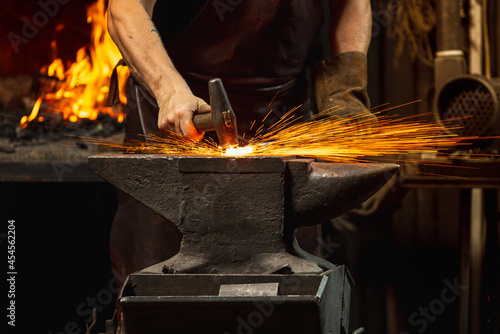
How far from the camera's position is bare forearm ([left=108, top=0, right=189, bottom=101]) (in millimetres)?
1766

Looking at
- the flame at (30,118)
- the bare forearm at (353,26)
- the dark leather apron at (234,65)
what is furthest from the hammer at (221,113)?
the flame at (30,118)

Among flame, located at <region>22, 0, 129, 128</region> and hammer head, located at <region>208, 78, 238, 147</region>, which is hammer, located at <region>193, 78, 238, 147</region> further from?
flame, located at <region>22, 0, 129, 128</region>

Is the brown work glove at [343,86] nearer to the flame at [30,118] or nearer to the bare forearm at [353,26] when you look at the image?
the bare forearm at [353,26]

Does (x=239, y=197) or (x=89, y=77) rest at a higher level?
(x=89, y=77)

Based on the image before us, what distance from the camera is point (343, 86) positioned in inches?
81.4

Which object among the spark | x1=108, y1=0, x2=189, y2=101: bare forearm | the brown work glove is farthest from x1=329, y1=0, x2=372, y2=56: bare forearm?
x1=108, y1=0, x2=189, y2=101: bare forearm

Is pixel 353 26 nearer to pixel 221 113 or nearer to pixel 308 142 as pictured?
pixel 308 142

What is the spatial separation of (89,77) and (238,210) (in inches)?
103

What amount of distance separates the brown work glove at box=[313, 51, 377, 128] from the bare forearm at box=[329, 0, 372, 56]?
0.09 meters

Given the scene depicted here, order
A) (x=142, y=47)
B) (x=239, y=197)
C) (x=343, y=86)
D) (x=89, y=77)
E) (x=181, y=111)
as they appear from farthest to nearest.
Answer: (x=89, y=77)
(x=343, y=86)
(x=142, y=47)
(x=181, y=111)
(x=239, y=197)

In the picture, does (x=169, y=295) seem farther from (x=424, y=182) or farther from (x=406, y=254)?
(x=406, y=254)

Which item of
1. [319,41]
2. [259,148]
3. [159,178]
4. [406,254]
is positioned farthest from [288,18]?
[406,254]

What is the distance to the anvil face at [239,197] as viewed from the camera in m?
1.48

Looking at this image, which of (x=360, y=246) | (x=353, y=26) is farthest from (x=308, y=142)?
(x=360, y=246)
